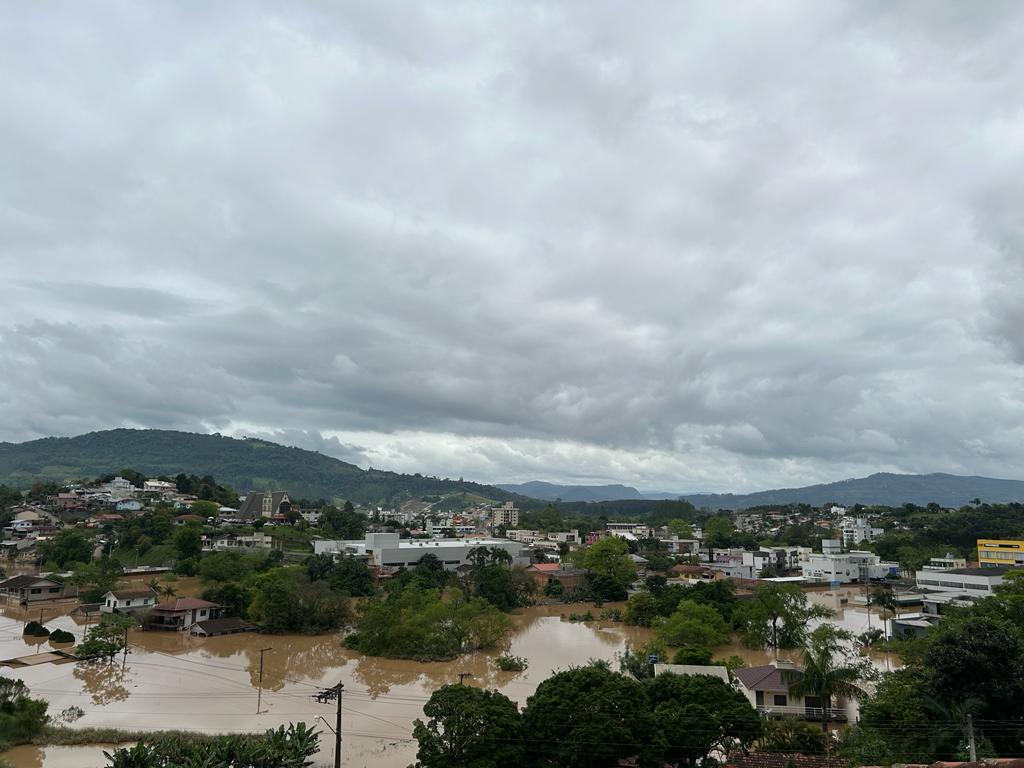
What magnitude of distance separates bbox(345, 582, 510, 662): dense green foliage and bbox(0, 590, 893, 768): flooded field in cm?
65

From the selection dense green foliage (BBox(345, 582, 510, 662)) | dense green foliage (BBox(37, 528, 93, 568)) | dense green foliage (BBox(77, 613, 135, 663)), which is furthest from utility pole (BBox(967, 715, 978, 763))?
dense green foliage (BBox(37, 528, 93, 568))

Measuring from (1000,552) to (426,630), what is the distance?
152 ft

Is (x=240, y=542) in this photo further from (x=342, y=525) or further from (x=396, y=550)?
(x=342, y=525)

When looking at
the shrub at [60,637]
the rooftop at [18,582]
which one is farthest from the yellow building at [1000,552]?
the rooftop at [18,582]

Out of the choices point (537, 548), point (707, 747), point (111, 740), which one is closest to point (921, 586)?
point (537, 548)

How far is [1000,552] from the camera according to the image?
50.6 m

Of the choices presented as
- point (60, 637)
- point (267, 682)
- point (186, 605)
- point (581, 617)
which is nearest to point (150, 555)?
point (186, 605)

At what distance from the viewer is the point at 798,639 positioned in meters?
26.8

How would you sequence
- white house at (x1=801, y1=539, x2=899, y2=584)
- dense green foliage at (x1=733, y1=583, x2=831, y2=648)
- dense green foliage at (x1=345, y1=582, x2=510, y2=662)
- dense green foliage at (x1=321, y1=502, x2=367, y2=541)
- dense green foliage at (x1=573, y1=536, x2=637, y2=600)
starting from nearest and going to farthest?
1. dense green foliage at (x1=733, y1=583, x2=831, y2=648)
2. dense green foliage at (x1=345, y1=582, x2=510, y2=662)
3. dense green foliage at (x1=573, y1=536, x2=637, y2=600)
4. white house at (x1=801, y1=539, x2=899, y2=584)
5. dense green foliage at (x1=321, y1=502, x2=367, y2=541)

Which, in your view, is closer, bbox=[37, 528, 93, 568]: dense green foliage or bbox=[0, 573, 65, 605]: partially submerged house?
bbox=[0, 573, 65, 605]: partially submerged house

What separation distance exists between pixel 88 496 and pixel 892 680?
278ft

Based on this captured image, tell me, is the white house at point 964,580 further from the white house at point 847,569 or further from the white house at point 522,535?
the white house at point 522,535

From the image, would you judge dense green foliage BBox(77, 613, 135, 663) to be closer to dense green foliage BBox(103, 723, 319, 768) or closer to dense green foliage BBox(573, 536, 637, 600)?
dense green foliage BBox(103, 723, 319, 768)

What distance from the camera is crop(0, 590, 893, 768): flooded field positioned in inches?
747
